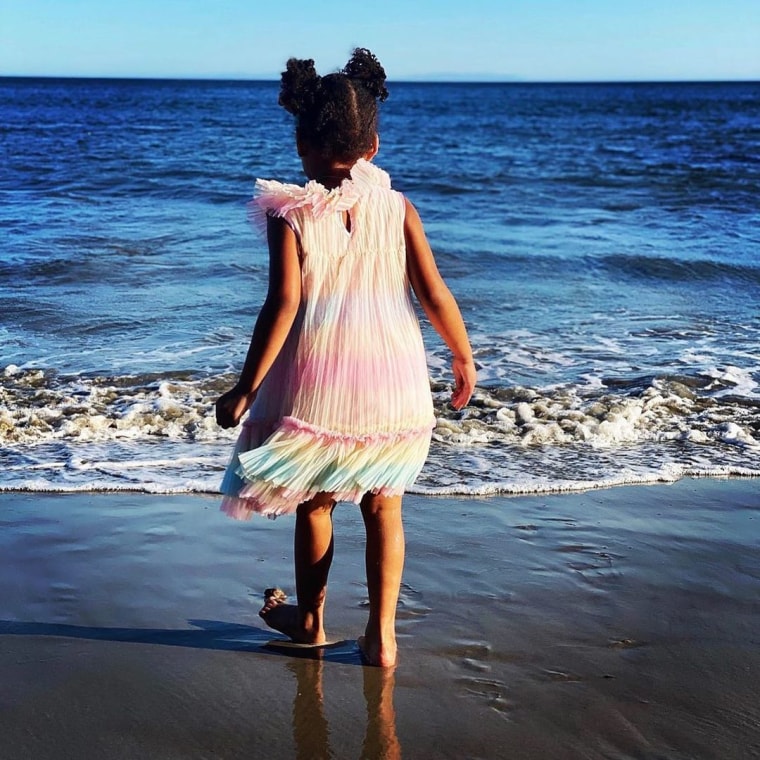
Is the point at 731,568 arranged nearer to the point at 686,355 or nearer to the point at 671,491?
the point at 671,491

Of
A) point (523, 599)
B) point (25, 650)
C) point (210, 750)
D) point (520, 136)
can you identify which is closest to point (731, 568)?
point (523, 599)

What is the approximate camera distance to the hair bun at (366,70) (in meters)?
2.65

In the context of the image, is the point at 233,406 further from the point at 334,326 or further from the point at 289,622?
the point at 289,622

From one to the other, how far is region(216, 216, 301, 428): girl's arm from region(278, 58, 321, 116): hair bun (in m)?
0.31

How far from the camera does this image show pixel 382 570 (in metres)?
2.79

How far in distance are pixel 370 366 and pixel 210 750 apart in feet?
3.33

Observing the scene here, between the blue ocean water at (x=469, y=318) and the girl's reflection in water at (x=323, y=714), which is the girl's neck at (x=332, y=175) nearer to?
the girl's reflection in water at (x=323, y=714)

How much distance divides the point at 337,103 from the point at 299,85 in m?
0.11

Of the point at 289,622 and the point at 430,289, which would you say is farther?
the point at 289,622

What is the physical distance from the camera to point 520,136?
3438cm

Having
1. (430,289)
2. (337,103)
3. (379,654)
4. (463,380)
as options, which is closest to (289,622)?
(379,654)

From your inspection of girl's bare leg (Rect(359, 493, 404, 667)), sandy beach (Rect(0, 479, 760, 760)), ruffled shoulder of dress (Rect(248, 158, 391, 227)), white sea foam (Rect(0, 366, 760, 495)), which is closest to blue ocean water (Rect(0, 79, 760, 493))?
white sea foam (Rect(0, 366, 760, 495))

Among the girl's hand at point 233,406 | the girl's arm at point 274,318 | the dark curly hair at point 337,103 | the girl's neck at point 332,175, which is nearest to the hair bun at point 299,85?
the dark curly hair at point 337,103

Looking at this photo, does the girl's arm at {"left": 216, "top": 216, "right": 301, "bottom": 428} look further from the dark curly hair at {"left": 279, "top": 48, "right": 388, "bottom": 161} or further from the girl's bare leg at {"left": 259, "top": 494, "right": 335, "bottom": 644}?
the girl's bare leg at {"left": 259, "top": 494, "right": 335, "bottom": 644}
